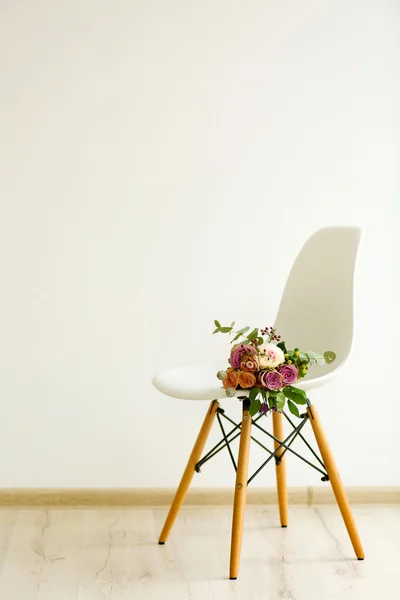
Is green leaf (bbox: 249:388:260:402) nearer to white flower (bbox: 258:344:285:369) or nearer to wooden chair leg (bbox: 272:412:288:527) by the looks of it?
white flower (bbox: 258:344:285:369)

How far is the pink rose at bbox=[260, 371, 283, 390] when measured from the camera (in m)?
2.20

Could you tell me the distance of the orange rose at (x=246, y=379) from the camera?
222 centimetres

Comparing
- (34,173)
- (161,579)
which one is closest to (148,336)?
(34,173)

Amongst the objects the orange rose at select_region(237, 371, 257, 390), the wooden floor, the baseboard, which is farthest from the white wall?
the orange rose at select_region(237, 371, 257, 390)

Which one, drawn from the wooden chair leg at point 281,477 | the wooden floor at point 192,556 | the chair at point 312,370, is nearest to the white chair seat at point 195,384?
the chair at point 312,370

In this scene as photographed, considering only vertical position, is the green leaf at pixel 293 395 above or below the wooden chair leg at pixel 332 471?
above

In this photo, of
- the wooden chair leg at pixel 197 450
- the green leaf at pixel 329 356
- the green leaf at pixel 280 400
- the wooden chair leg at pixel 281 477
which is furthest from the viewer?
the wooden chair leg at pixel 281 477

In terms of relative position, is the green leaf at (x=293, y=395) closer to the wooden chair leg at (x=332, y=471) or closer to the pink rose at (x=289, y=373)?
the pink rose at (x=289, y=373)

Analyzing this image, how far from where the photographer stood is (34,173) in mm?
2795

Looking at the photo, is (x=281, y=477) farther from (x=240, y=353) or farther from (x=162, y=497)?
(x=240, y=353)

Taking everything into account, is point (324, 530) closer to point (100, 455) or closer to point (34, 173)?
point (100, 455)

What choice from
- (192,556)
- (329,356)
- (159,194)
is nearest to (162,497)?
(192,556)

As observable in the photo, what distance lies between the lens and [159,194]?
2.84m

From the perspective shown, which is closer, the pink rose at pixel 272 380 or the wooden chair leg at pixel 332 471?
the pink rose at pixel 272 380
